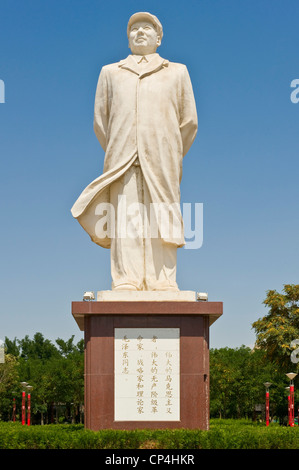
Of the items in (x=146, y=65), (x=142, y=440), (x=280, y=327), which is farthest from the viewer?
(x=280, y=327)

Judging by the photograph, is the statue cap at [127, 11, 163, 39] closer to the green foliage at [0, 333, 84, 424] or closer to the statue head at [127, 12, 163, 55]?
the statue head at [127, 12, 163, 55]

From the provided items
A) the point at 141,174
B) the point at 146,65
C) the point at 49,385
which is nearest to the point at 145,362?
the point at 141,174

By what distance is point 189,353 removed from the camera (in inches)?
324

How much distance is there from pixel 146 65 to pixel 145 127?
2.89 feet

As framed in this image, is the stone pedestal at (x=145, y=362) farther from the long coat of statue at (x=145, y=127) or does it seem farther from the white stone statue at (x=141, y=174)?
the long coat of statue at (x=145, y=127)

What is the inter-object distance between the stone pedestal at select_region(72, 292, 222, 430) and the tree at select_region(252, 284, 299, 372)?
12800 millimetres

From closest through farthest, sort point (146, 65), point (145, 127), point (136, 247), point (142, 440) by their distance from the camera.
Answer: point (142, 440)
point (136, 247)
point (145, 127)
point (146, 65)

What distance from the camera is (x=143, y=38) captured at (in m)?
9.31

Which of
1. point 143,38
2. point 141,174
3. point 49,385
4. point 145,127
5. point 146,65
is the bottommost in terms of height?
point 49,385

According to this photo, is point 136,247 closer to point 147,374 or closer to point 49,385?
point 147,374

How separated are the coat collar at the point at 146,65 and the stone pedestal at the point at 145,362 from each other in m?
2.94

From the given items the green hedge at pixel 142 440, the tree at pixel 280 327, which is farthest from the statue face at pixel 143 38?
the tree at pixel 280 327

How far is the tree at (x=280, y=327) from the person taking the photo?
20688 millimetres

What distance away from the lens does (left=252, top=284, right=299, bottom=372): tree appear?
2069 centimetres
